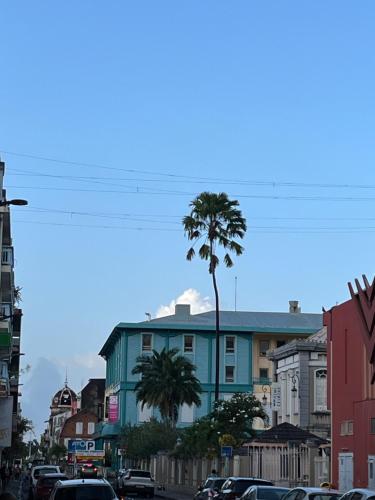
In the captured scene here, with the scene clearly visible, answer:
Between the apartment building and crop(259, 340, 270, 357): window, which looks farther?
crop(259, 340, 270, 357): window

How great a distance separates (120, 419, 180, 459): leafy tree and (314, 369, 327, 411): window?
2159 cm

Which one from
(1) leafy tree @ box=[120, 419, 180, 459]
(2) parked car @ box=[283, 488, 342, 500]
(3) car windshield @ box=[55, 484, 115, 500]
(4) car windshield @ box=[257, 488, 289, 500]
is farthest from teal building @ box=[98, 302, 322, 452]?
(3) car windshield @ box=[55, 484, 115, 500]

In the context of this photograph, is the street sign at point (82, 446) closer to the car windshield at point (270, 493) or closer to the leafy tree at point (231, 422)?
the leafy tree at point (231, 422)

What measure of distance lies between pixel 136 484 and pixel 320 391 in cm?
1266

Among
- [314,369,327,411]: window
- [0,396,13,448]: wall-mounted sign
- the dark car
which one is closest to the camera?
[0,396,13,448]: wall-mounted sign

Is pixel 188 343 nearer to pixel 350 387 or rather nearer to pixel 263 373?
pixel 263 373

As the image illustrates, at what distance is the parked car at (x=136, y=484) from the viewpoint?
5756 cm

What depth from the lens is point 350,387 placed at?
142ft

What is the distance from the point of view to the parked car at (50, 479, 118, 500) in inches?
803

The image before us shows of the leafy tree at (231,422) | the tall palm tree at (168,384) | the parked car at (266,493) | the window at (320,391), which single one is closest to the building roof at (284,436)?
the leafy tree at (231,422)

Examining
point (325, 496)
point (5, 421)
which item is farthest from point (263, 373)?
point (325, 496)

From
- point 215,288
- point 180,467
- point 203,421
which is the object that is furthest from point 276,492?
point 180,467

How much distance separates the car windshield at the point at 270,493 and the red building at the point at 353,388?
475 inches

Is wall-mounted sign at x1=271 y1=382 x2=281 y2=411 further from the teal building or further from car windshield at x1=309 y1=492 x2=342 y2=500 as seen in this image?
car windshield at x1=309 y1=492 x2=342 y2=500
